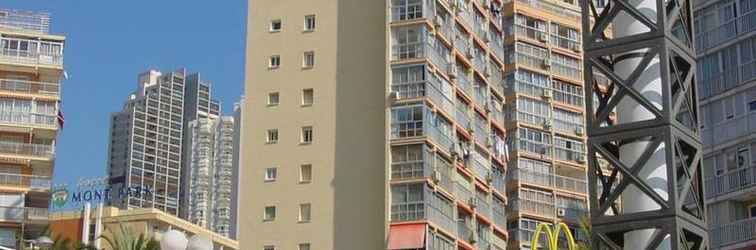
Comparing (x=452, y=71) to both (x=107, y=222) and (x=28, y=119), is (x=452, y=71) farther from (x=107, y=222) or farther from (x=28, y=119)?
(x=107, y=222)

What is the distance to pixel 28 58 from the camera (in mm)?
101500

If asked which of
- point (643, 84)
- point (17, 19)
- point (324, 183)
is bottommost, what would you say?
point (643, 84)

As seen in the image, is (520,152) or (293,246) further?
(520,152)

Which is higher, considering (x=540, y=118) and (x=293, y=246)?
(x=540, y=118)

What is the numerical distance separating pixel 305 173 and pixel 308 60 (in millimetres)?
6342

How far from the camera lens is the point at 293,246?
252 feet

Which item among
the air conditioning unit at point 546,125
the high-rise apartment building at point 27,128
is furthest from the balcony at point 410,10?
the high-rise apartment building at point 27,128

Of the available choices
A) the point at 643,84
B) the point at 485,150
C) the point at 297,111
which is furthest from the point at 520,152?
the point at 643,84

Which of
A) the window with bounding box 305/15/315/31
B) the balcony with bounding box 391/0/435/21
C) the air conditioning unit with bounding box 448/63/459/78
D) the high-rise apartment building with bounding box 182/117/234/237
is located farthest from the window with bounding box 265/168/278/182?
the high-rise apartment building with bounding box 182/117/234/237

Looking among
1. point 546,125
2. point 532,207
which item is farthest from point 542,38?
point 532,207

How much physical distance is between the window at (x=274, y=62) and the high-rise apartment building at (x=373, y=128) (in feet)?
0.24

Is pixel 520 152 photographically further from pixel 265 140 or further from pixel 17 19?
pixel 17 19

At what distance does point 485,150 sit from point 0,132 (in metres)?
33.4

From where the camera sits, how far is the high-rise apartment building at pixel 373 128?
75.0m
